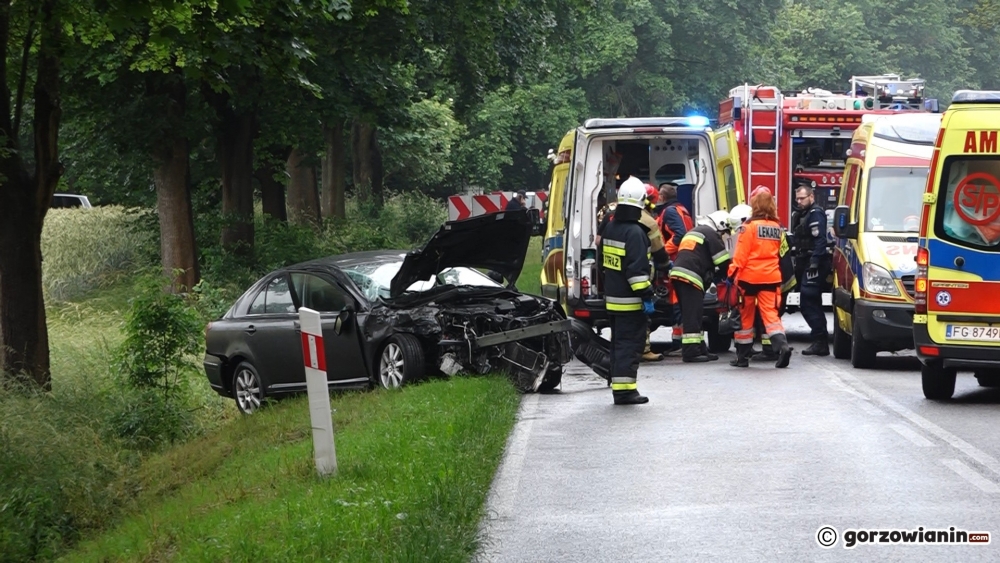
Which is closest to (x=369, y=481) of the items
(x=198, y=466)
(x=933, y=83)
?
(x=198, y=466)

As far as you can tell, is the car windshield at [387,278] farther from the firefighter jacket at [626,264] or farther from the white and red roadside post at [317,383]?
the white and red roadside post at [317,383]

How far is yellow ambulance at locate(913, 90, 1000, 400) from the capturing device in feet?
37.6

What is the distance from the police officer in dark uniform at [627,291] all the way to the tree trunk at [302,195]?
60.7 ft

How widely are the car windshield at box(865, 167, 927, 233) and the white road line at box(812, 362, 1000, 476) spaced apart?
1.75 m

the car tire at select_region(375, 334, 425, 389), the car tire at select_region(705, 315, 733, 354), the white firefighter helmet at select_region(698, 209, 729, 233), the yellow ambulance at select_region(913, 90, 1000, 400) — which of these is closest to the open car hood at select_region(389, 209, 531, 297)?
the car tire at select_region(375, 334, 425, 389)

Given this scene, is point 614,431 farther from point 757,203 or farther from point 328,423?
point 757,203

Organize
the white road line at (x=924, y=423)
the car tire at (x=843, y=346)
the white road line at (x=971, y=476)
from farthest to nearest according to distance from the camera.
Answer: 1. the car tire at (x=843, y=346)
2. the white road line at (x=924, y=423)
3. the white road line at (x=971, y=476)

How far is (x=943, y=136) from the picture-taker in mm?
11727

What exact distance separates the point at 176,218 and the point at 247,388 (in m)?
8.23

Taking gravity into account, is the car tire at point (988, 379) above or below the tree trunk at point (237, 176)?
below

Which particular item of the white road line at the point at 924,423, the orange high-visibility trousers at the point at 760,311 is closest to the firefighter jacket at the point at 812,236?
the orange high-visibility trousers at the point at 760,311

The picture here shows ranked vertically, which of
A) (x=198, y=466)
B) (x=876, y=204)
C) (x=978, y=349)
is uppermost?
(x=876, y=204)

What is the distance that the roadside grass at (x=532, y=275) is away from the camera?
27.6m

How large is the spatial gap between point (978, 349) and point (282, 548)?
6.63 m
